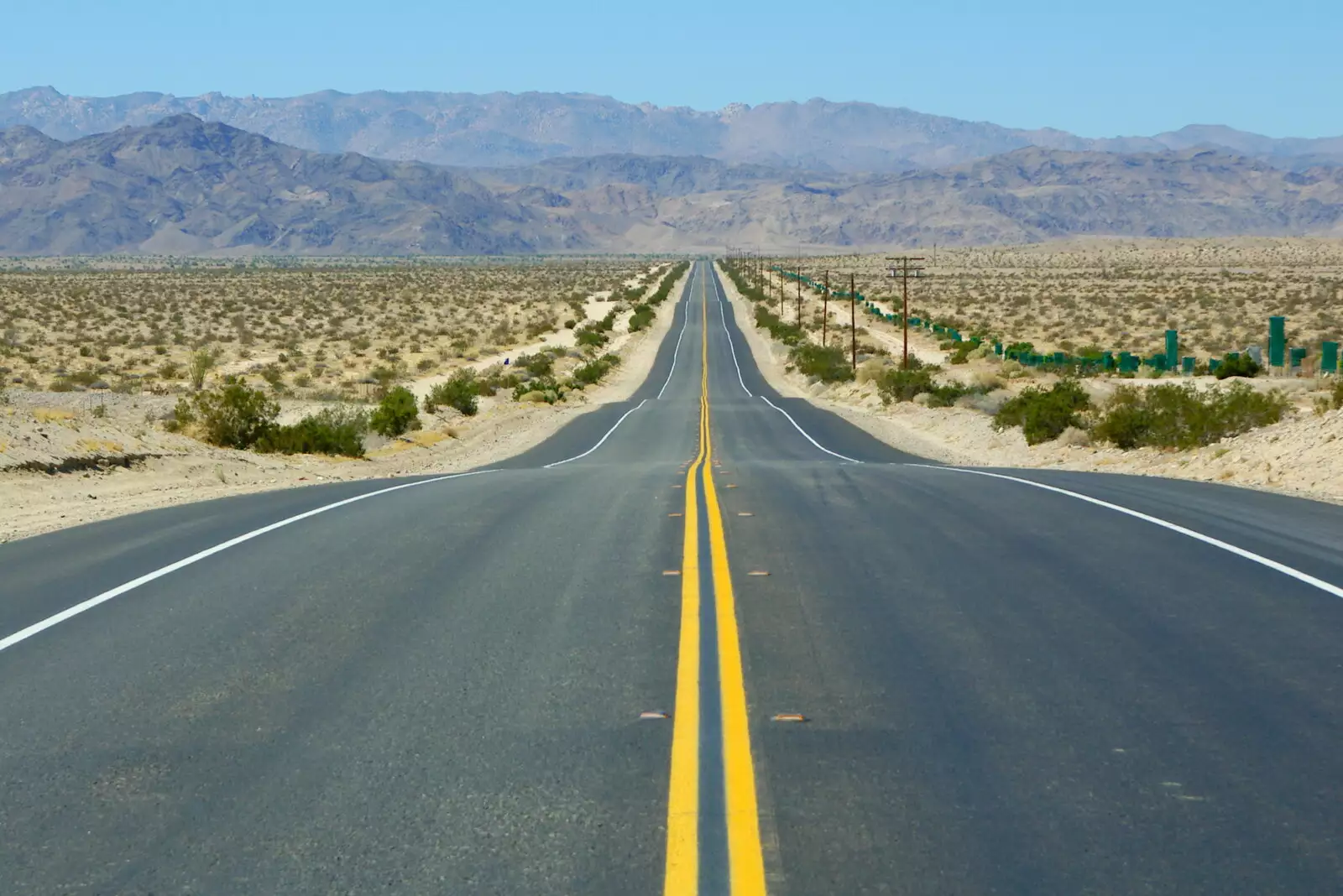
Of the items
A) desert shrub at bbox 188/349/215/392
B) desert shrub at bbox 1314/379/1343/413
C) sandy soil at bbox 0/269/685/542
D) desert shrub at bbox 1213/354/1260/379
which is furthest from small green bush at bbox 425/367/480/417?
desert shrub at bbox 1314/379/1343/413

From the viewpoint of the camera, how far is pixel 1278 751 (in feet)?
19.4

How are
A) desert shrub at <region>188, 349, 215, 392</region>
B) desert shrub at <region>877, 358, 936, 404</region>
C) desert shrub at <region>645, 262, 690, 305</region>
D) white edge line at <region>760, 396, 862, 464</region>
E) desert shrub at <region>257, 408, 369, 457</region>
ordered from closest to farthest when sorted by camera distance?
desert shrub at <region>257, 408, 369, 457</region>, white edge line at <region>760, 396, 862, 464</region>, desert shrub at <region>188, 349, 215, 392</region>, desert shrub at <region>877, 358, 936, 404</region>, desert shrub at <region>645, 262, 690, 305</region>

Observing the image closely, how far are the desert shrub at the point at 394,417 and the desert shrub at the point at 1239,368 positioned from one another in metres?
23.4

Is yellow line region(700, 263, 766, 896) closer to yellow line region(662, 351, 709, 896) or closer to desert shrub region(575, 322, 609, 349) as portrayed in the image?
yellow line region(662, 351, 709, 896)

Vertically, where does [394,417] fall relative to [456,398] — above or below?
above

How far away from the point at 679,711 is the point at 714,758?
0.74m

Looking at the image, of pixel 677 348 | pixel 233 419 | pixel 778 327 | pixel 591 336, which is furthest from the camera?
pixel 778 327

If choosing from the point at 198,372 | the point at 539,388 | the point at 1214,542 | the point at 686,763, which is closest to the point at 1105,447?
the point at 1214,542

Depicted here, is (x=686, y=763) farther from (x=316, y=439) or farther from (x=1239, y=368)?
(x=1239, y=368)

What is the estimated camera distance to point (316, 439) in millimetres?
30484

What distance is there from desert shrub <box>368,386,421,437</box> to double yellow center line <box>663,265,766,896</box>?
28033 millimetres

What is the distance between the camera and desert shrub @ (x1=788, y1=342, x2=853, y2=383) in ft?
218

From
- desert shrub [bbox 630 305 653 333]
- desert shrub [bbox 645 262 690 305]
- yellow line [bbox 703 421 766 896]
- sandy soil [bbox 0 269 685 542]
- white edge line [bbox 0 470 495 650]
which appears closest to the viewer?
yellow line [bbox 703 421 766 896]

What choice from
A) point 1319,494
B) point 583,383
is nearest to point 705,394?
point 583,383
